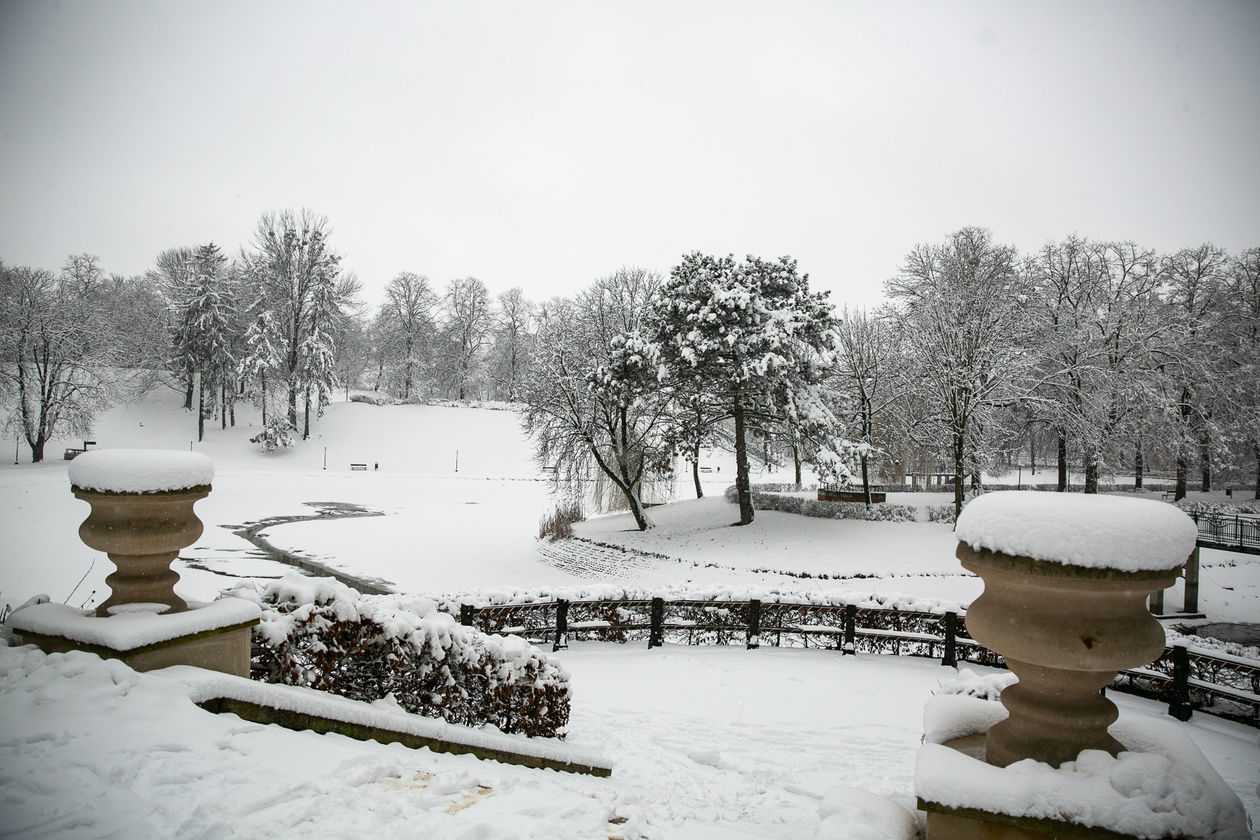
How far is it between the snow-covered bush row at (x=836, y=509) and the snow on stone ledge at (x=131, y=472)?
943 inches

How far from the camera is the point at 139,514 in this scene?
3562 mm

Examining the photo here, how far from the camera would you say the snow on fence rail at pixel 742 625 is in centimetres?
1054

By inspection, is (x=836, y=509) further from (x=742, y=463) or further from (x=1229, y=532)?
(x=1229, y=532)

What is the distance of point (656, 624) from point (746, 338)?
1394 cm

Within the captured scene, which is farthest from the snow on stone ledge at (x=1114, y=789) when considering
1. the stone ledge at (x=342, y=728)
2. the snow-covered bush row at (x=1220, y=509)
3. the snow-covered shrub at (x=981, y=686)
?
the snow-covered bush row at (x=1220, y=509)

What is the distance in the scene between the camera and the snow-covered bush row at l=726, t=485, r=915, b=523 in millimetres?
24109

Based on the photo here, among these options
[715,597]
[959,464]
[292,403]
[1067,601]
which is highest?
[292,403]

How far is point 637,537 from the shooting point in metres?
25.5

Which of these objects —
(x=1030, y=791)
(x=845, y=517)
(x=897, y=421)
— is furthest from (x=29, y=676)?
(x=897, y=421)

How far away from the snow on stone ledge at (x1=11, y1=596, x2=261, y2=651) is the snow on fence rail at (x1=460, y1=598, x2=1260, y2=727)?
21.0 ft

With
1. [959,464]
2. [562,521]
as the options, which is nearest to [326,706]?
[959,464]

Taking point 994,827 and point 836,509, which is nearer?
point 994,827

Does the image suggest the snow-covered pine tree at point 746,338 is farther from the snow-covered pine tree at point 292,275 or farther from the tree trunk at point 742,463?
the snow-covered pine tree at point 292,275

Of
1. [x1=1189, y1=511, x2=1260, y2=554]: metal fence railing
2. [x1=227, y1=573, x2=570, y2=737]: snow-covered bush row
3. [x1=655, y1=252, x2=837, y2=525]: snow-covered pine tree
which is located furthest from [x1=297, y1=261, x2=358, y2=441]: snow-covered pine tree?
[x1=1189, y1=511, x2=1260, y2=554]: metal fence railing
